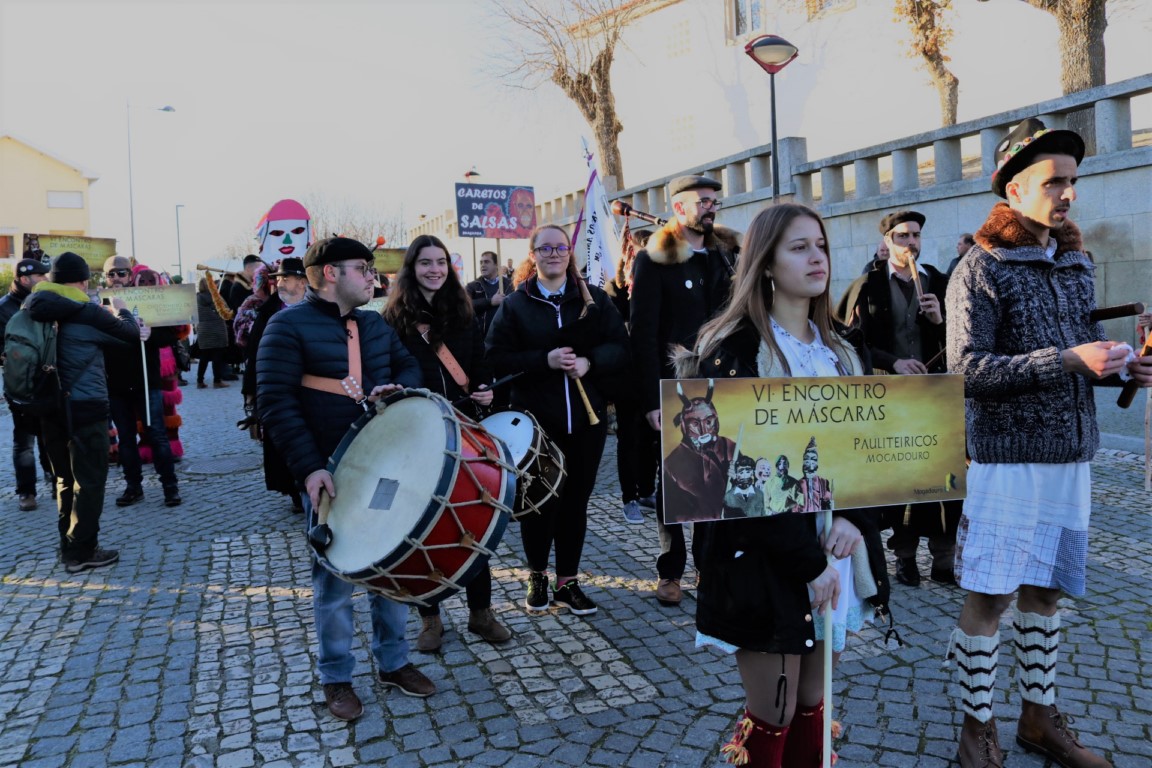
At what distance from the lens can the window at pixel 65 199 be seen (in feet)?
190

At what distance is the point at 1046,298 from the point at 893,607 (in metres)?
2.31

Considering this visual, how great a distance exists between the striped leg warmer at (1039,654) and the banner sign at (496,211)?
1363 cm

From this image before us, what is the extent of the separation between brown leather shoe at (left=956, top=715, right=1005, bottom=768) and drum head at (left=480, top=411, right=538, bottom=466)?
208cm

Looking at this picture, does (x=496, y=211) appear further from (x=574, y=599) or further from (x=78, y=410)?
(x=574, y=599)

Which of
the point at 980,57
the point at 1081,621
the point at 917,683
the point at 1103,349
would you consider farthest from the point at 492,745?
the point at 980,57

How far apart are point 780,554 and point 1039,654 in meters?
1.55

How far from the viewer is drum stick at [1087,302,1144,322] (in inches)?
107

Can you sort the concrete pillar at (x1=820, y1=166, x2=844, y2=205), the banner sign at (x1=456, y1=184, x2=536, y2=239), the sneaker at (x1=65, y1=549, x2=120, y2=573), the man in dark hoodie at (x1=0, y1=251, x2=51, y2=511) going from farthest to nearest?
the banner sign at (x1=456, y1=184, x2=536, y2=239), the concrete pillar at (x1=820, y1=166, x2=844, y2=205), the man in dark hoodie at (x1=0, y1=251, x2=51, y2=511), the sneaker at (x1=65, y1=549, x2=120, y2=573)

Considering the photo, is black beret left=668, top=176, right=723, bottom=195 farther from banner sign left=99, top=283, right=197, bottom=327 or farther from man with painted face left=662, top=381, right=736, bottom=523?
banner sign left=99, top=283, right=197, bottom=327

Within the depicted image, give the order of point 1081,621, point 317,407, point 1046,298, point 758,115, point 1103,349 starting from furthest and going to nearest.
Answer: point 758,115, point 1081,621, point 317,407, point 1046,298, point 1103,349

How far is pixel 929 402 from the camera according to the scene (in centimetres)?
228

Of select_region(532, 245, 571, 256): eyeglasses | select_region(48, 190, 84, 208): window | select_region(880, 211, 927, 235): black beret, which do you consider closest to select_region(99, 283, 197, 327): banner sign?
select_region(532, 245, 571, 256): eyeglasses

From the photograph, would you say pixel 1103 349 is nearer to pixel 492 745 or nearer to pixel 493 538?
pixel 493 538

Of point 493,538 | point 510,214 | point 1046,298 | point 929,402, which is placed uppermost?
point 510,214
